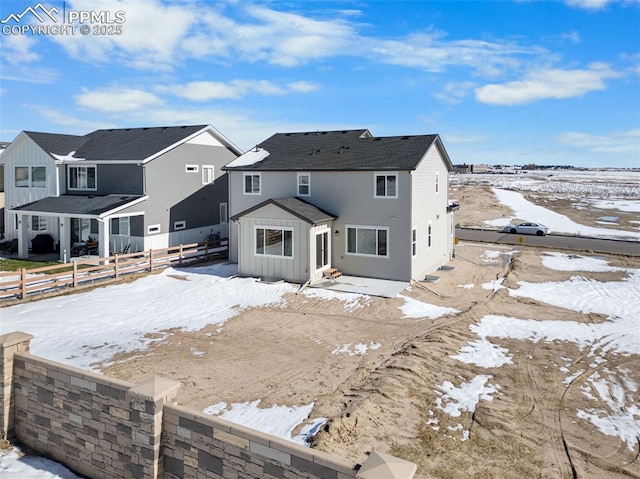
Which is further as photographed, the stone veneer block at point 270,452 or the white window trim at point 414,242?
the white window trim at point 414,242

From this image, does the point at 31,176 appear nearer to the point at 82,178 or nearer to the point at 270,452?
the point at 82,178

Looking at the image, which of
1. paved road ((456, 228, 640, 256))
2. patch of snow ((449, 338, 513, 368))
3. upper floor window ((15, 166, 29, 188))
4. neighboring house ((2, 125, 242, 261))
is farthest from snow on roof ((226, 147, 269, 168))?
paved road ((456, 228, 640, 256))

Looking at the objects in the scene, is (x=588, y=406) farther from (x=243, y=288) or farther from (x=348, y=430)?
(x=243, y=288)

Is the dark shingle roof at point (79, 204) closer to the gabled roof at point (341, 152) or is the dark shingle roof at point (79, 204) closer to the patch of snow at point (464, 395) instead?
the gabled roof at point (341, 152)

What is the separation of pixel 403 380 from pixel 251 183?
1595 centimetres

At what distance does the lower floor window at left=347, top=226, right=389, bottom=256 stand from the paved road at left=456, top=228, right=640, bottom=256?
56.6 ft

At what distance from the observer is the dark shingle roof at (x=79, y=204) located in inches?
977

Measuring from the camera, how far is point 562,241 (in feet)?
119

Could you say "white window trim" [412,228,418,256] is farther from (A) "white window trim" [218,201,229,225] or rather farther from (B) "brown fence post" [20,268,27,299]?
(B) "brown fence post" [20,268,27,299]

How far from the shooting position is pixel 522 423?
9594 mm

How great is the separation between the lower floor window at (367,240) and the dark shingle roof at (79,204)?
1168 cm

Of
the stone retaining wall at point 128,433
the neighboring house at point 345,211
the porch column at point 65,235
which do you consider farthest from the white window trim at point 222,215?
the stone retaining wall at point 128,433

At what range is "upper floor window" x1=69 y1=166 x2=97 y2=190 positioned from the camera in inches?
1107

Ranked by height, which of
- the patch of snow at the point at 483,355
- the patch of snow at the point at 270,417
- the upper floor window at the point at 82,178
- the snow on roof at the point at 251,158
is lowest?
the patch of snow at the point at 270,417
